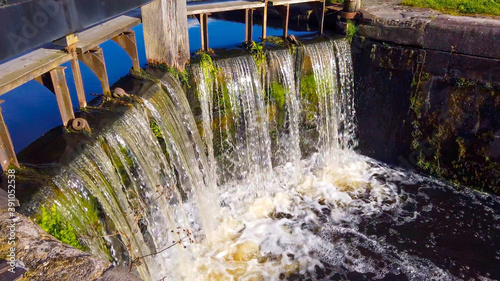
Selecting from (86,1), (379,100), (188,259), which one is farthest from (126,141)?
(379,100)

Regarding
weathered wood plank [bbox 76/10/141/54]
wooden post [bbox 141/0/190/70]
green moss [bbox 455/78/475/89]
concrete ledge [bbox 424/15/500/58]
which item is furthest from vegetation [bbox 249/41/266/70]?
green moss [bbox 455/78/475/89]

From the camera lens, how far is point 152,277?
4664mm

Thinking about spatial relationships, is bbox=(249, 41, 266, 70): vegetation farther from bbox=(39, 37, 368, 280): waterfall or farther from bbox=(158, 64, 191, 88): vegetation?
bbox=(158, 64, 191, 88): vegetation

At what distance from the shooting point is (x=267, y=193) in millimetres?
7199

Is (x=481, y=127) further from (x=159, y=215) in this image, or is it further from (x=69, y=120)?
(x=69, y=120)

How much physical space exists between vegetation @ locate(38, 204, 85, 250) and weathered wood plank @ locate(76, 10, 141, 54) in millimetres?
2075

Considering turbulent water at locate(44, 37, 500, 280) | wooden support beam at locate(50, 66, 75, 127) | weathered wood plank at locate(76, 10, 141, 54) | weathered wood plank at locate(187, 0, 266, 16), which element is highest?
weathered wood plank at locate(187, 0, 266, 16)

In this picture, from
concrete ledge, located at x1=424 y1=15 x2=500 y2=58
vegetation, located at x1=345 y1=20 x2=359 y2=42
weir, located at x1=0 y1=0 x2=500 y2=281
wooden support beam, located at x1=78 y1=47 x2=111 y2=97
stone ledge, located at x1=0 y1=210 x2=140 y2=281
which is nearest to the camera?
stone ledge, located at x1=0 y1=210 x2=140 y2=281

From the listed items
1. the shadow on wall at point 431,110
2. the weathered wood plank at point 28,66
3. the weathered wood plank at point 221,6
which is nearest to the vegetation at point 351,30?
the shadow on wall at point 431,110

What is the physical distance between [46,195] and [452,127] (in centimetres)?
659

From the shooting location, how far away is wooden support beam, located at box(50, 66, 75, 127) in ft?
14.1

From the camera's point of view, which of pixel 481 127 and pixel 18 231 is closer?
pixel 18 231

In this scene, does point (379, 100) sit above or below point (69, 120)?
below

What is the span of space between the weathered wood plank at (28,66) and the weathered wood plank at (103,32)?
335 mm
